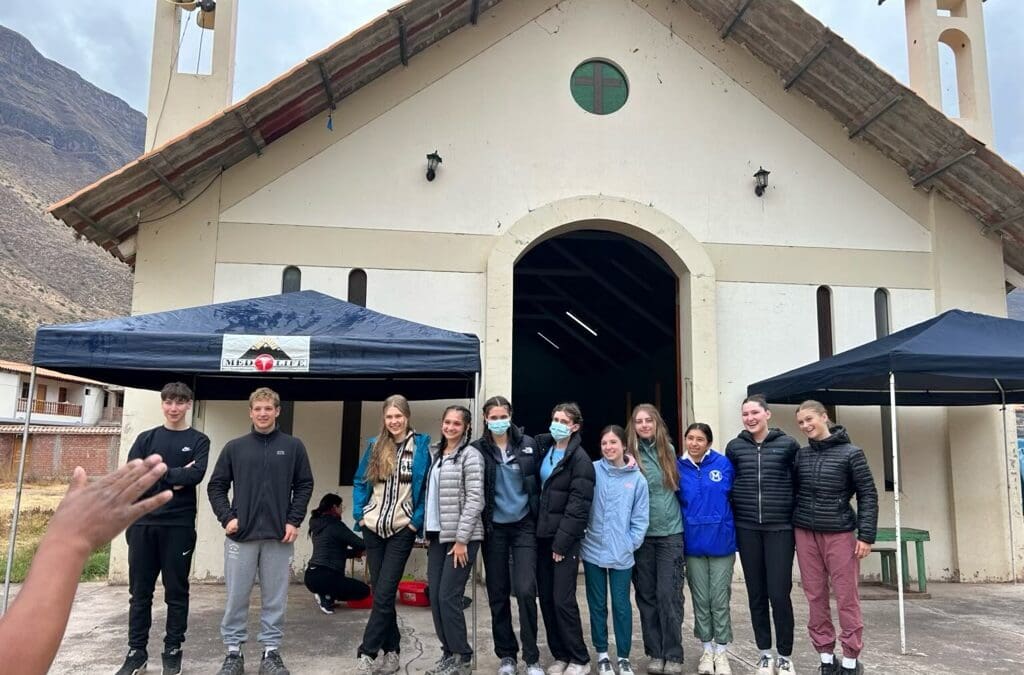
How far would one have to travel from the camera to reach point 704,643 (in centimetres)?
493

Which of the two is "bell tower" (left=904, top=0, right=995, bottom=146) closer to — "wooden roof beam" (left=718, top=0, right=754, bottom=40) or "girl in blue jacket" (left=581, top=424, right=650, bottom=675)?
"wooden roof beam" (left=718, top=0, right=754, bottom=40)

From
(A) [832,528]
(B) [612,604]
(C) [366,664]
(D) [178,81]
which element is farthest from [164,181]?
(A) [832,528]

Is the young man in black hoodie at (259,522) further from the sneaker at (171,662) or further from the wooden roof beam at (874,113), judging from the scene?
the wooden roof beam at (874,113)

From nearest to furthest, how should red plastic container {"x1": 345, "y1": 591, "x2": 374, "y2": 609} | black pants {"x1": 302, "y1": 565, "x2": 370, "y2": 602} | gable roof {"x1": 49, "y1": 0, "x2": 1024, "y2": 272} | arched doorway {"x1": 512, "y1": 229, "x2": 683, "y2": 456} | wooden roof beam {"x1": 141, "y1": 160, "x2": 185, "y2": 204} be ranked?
1. black pants {"x1": 302, "y1": 565, "x2": 370, "y2": 602}
2. red plastic container {"x1": 345, "y1": 591, "x2": 374, "y2": 609}
3. wooden roof beam {"x1": 141, "y1": 160, "x2": 185, "y2": 204}
4. gable roof {"x1": 49, "y1": 0, "x2": 1024, "y2": 272}
5. arched doorway {"x1": 512, "y1": 229, "x2": 683, "y2": 456}

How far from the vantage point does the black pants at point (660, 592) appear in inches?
189

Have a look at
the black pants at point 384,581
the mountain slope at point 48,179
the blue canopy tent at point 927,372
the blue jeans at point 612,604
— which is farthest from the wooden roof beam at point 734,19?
the mountain slope at point 48,179

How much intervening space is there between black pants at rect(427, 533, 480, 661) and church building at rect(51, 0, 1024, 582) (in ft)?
10.6

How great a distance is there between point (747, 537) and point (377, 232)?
5108mm

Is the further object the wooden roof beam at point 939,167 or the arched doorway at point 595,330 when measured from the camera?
the arched doorway at point 595,330

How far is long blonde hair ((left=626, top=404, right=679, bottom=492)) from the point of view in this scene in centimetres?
495

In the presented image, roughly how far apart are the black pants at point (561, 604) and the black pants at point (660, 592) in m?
0.44

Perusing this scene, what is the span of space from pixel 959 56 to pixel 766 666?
816cm

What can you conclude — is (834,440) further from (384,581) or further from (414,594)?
(414,594)

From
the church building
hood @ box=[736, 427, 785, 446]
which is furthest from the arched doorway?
hood @ box=[736, 427, 785, 446]
